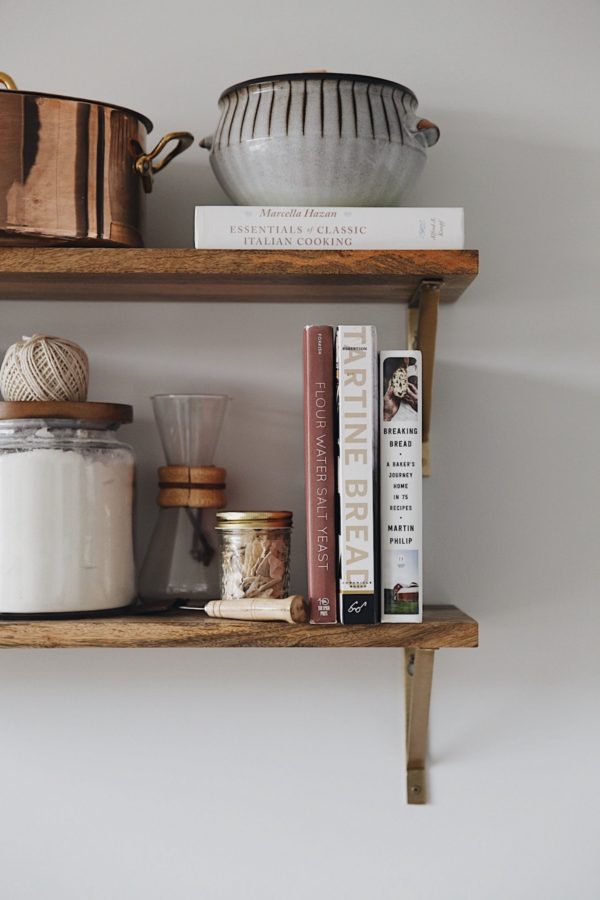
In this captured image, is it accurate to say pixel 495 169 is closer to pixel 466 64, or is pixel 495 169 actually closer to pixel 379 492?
pixel 466 64

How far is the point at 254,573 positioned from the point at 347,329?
22 centimetres

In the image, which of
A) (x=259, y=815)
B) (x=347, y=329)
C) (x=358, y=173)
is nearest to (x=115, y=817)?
(x=259, y=815)

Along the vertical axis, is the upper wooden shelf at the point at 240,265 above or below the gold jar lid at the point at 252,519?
above

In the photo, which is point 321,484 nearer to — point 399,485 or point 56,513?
point 399,485

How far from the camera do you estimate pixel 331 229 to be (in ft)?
2.64

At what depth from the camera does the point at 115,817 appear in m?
0.97

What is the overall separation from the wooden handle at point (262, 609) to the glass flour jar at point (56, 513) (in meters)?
0.09

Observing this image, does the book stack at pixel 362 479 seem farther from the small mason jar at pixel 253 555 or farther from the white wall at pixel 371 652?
the white wall at pixel 371 652

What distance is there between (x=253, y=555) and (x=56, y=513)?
0.17 meters

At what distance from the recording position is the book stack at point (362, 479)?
79 centimetres

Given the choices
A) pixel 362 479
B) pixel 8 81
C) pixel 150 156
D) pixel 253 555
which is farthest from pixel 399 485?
pixel 8 81

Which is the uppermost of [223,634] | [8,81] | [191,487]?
[8,81]

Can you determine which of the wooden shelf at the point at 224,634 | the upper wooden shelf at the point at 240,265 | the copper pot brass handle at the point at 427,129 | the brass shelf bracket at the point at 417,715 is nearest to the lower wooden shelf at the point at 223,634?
the wooden shelf at the point at 224,634

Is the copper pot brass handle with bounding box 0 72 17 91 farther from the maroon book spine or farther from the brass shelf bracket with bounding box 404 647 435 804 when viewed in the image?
the brass shelf bracket with bounding box 404 647 435 804
